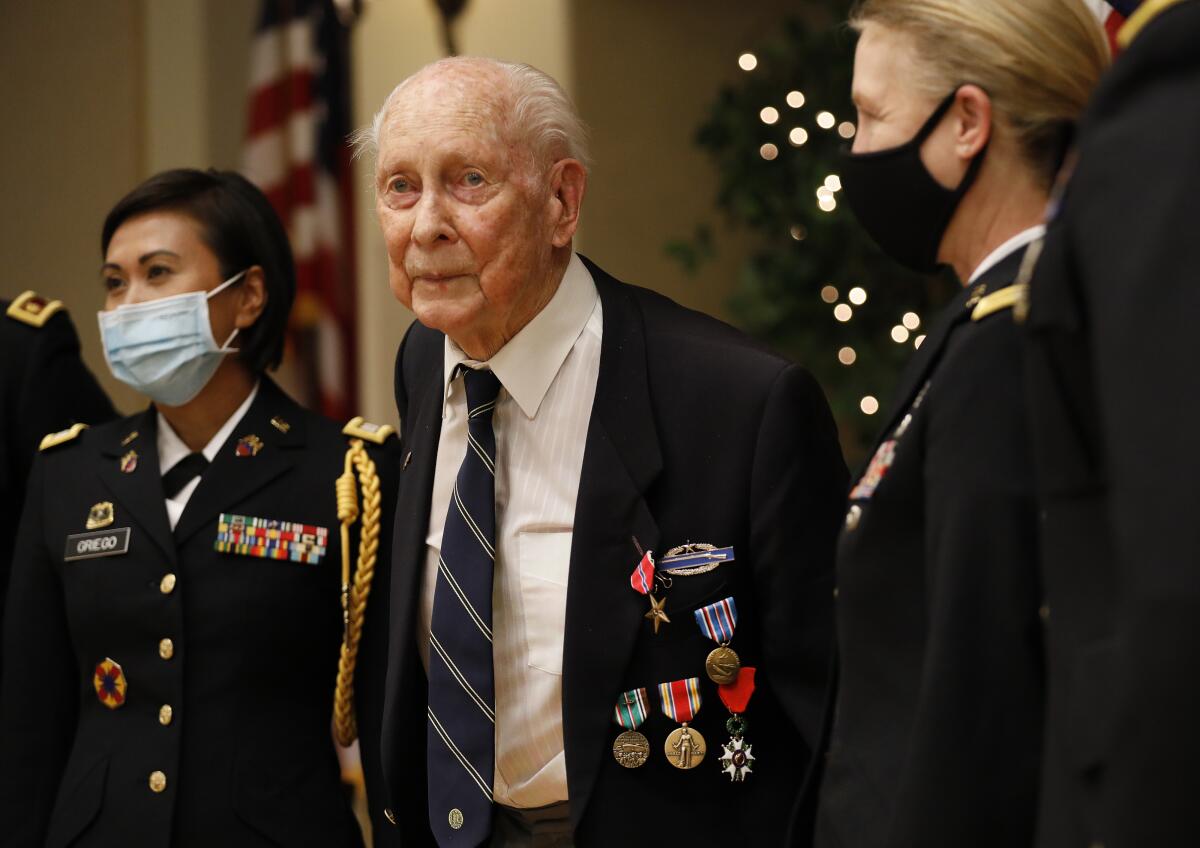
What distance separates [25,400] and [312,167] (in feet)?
7.14

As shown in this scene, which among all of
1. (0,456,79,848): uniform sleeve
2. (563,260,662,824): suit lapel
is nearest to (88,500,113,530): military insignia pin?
(0,456,79,848): uniform sleeve

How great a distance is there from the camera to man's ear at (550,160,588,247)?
211cm

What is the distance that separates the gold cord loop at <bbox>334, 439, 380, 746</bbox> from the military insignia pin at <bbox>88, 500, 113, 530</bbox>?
0.39 m

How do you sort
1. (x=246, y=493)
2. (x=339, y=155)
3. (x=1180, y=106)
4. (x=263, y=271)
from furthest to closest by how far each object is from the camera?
(x=339, y=155), (x=263, y=271), (x=246, y=493), (x=1180, y=106)

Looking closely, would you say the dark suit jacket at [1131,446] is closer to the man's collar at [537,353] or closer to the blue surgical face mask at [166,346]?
the man's collar at [537,353]

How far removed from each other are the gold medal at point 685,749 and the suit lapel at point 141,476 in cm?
96

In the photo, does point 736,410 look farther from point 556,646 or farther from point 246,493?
point 246,493

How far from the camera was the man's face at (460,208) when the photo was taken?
2010 mm

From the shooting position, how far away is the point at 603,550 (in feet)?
6.37

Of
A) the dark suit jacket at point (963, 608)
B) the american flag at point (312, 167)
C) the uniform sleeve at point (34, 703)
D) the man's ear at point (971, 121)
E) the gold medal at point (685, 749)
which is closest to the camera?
the dark suit jacket at point (963, 608)

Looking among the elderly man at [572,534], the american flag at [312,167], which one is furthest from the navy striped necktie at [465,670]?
the american flag at [312,167]

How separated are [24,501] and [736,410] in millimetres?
1470

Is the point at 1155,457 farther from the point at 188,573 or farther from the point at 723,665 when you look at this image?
the point at 188,573

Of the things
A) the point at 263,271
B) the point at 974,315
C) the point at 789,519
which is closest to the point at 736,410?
the point at 789,519
